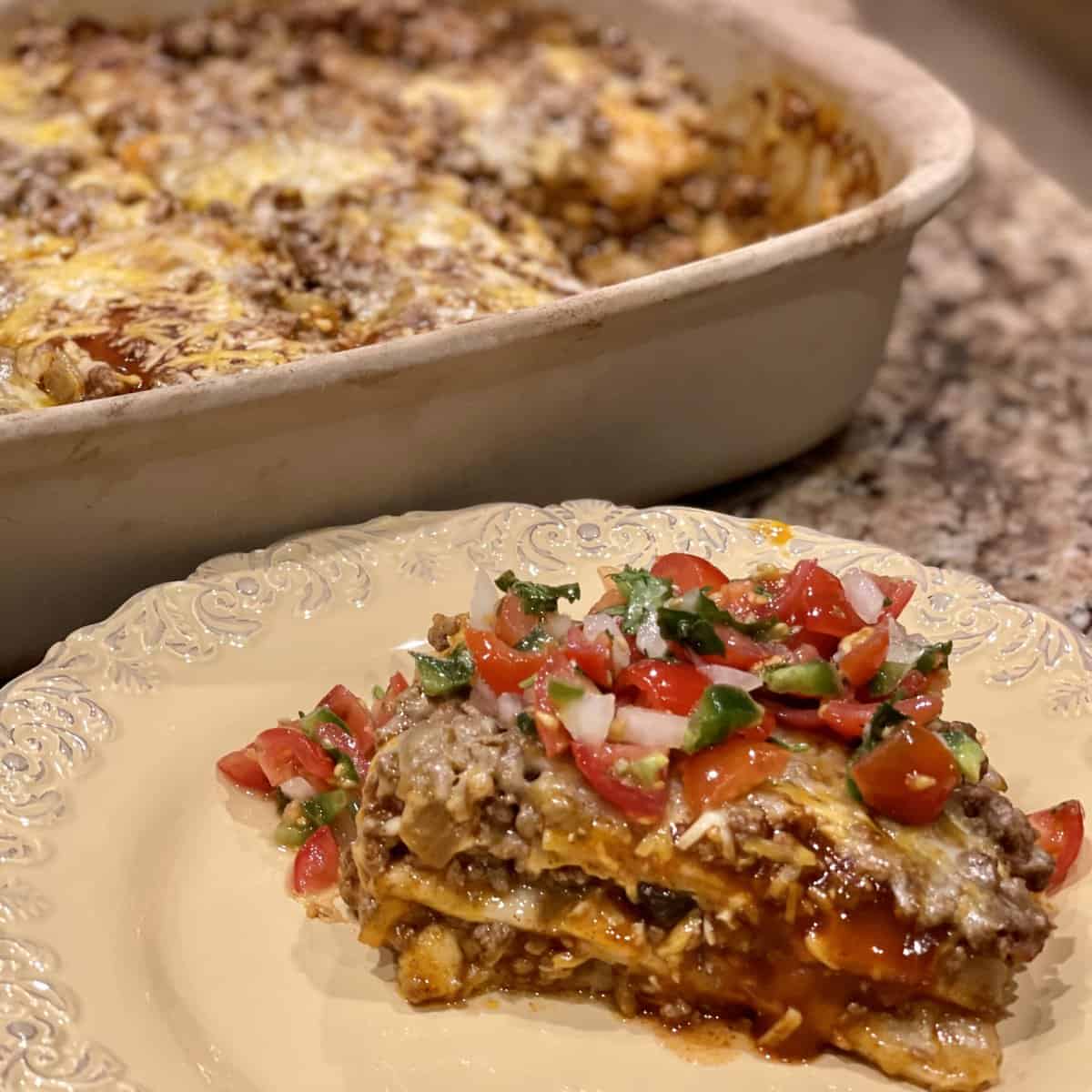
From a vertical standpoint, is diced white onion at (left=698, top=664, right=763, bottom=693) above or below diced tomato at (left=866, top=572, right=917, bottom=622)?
below

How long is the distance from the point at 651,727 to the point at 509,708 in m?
0.18

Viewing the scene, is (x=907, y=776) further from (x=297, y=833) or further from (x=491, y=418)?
(x=491, y=418)

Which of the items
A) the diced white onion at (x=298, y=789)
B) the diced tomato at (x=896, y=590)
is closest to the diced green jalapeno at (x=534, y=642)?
Answer: the diced white onion at (x=298, y=789)

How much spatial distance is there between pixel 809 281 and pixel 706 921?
1217 millimetres

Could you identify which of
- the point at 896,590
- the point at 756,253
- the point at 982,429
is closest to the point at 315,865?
the point at 896,590

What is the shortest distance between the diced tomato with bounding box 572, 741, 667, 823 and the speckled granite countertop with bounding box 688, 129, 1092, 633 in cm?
114

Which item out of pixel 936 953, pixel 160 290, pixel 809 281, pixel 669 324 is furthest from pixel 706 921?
pixel 160 290

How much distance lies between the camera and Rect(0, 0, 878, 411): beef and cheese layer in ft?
7.34

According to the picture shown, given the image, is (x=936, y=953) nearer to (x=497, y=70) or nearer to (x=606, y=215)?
(x=606, y=215)

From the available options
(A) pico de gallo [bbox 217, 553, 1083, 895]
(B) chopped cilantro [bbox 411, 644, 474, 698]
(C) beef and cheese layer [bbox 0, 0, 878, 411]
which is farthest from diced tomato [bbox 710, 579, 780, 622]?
(C) beef and cheese layer [bbox 0, 0, 878, 411]

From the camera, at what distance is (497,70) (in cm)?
327

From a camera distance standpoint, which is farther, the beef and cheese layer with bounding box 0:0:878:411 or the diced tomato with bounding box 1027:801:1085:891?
the beef and cheese layer with bounding box 0:0:878:411

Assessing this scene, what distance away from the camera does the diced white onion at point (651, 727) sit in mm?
1465

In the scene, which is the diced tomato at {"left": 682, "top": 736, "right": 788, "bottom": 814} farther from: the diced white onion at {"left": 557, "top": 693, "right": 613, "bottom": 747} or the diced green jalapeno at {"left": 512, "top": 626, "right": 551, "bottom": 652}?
the diced green jalapeno at {"left": 512, "top": 626, "right": 551, "bottom": 652}
